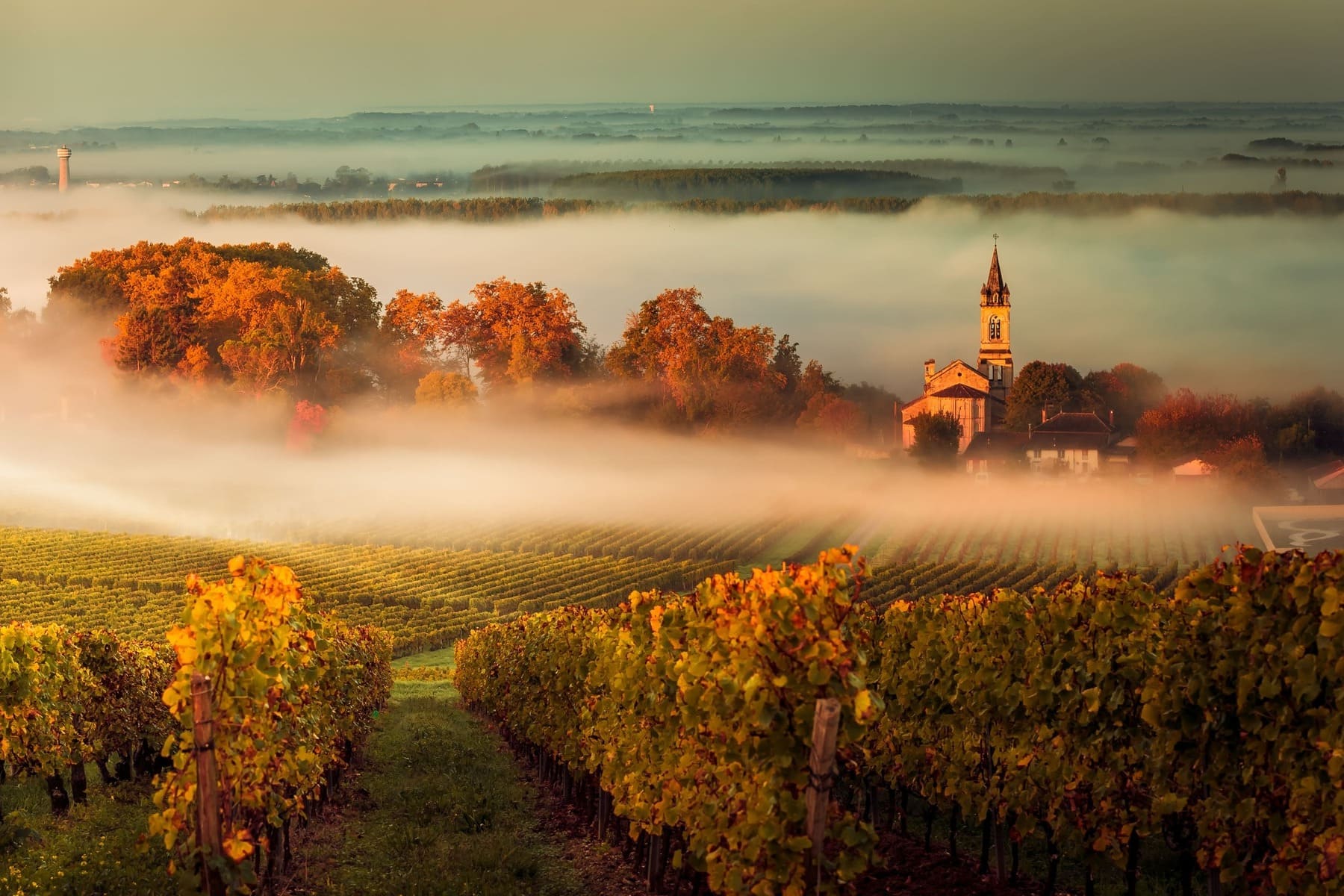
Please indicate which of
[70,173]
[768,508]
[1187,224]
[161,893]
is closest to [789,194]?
[1187,224]

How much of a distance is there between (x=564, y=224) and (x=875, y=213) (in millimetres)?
19683

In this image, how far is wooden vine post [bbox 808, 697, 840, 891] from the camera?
20.7ft

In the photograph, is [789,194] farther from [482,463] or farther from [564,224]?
[482,463]

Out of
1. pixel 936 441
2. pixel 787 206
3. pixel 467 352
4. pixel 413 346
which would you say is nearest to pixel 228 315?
pixel 413 346

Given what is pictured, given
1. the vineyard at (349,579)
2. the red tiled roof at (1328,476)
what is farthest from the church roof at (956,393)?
the vineyard at (349,579)

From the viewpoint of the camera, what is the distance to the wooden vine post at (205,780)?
23.5 ft

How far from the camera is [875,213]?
91.7 meters

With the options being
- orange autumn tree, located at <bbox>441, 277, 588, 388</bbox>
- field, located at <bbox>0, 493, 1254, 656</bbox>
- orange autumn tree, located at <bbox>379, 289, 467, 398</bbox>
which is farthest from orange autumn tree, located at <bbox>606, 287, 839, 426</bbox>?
orange autumn tree, located at <bbox>379, 289, 467, 398</bbox>

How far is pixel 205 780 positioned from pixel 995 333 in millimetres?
75030

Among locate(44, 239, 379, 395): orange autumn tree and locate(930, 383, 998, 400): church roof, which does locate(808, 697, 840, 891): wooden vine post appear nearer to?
locate(930, 383, 998, 400): church roof

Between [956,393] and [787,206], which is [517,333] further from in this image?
[787,206]

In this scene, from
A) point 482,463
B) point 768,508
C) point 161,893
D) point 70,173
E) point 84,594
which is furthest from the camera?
point 70,173

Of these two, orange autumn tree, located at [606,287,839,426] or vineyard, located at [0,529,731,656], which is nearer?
vineyard, located at [0,529,731,656]

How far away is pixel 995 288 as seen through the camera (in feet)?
267
